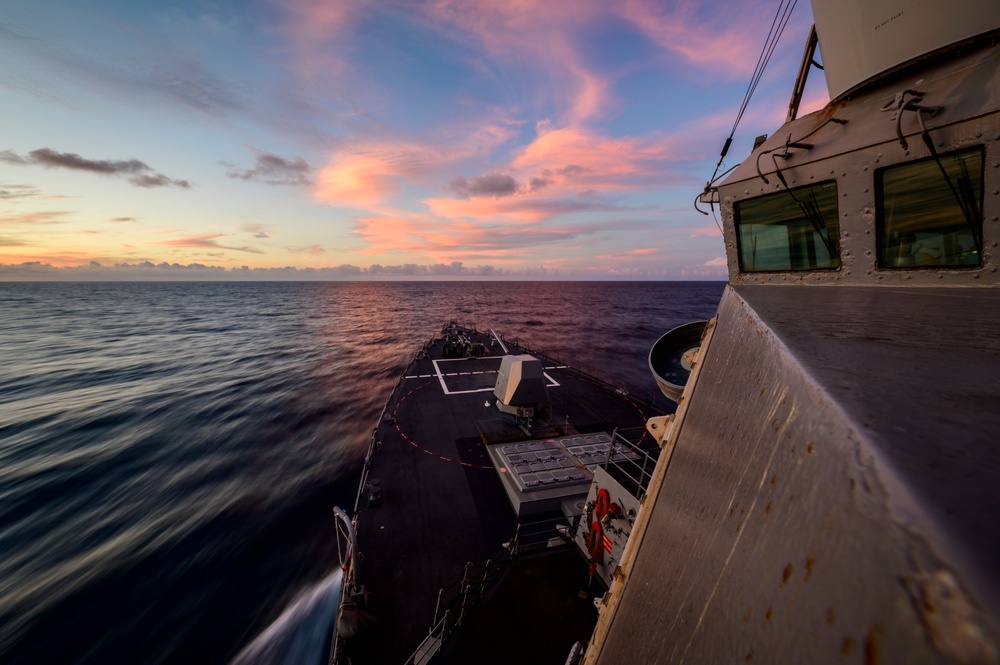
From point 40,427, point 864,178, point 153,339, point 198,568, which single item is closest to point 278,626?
point 198,568

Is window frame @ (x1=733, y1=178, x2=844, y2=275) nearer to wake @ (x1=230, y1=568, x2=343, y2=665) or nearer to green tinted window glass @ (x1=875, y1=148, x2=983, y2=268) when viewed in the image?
green tinted window glass @ (x1=875, y1=148, x2=983, y2=268)

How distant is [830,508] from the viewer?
0.86 meters

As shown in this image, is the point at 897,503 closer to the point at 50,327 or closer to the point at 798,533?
the point at 798,533

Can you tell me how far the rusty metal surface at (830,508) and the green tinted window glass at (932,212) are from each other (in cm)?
465

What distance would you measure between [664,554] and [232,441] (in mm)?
30975

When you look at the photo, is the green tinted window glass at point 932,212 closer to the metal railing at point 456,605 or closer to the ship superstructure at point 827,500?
the ship superstructure at point 827,500

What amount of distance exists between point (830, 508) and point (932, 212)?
7.37m

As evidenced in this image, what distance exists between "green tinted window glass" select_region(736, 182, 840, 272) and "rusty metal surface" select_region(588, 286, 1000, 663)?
5.22 m

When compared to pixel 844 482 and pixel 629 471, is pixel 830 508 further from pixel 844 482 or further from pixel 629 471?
pixel 629 471

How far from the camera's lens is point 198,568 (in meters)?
15.8

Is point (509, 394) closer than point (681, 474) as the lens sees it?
No

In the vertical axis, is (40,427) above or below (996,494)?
below

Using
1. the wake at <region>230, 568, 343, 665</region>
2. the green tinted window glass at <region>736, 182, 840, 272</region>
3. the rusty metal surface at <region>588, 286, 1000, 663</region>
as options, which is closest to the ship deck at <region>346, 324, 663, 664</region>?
the wake at <region>230, 568, 343, 665</region>

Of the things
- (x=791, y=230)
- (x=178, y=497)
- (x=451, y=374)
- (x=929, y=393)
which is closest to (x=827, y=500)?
(x=929, y=393)
